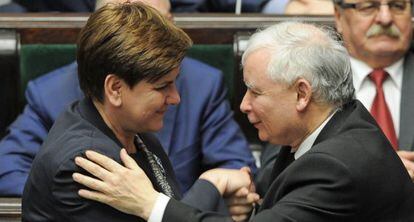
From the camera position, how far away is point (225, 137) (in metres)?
2.48

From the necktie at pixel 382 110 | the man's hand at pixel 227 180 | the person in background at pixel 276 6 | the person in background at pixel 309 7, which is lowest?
the necktie at pixel 382 110

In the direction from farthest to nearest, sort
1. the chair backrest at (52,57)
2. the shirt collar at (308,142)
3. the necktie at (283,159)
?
the chair backrest at (52,57) < the necktie at (283,159) < the shirt collar at (308,142)

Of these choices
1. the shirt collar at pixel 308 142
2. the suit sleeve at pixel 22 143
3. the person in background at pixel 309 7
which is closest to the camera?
the shirt collar at pixel 308 142

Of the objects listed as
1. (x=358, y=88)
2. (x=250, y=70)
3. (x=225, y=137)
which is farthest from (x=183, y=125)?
(x=250, y=70)

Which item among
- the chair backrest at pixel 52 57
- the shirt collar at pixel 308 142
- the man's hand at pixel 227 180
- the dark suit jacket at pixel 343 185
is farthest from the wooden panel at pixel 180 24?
the dark suit jacket at pixel 343 185

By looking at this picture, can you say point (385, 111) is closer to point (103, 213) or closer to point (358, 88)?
point (358, 88)

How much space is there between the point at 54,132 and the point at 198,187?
0.32 meters

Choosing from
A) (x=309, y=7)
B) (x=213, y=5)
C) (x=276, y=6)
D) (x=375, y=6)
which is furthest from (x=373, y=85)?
(x=213, y=5)

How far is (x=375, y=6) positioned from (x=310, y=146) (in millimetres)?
999

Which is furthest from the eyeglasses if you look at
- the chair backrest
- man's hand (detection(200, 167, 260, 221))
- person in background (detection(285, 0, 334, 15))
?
man's hand (detection(200, 167, 260, 221))

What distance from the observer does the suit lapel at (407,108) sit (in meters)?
2.52

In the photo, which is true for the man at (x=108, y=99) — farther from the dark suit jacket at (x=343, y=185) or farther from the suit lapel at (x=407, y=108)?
the suit lapel at (x=407, y=108)

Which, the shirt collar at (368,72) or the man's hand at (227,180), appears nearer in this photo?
the man's hand at (227,180)

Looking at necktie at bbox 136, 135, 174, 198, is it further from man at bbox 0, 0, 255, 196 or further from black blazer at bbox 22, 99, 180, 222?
man at bbox 0, 0, 255, 196
